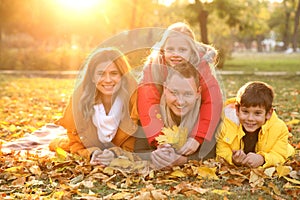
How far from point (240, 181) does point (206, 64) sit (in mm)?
1362

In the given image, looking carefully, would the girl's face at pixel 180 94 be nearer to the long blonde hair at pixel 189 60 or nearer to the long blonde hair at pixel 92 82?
the long blonde hair at pixel 189 60

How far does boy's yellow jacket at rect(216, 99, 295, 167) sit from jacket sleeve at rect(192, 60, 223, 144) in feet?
0.35

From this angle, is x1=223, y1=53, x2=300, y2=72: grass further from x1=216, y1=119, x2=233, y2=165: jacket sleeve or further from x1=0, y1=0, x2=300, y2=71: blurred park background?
x1=216, y1=119, x2=233, y2=165: jacket sleeve

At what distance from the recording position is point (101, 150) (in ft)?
14.5

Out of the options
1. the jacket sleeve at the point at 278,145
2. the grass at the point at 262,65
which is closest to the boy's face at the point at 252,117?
the jacket sleeve at the point at 278,145

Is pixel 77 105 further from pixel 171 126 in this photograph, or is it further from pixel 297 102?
pixel 297 102

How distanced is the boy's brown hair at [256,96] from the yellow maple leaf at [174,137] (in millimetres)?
570

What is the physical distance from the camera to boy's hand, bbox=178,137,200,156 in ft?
13.3

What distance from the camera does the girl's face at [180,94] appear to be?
411 centimetres

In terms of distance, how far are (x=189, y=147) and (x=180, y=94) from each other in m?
0.47

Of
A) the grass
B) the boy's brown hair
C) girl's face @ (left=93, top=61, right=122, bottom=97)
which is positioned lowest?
the grass

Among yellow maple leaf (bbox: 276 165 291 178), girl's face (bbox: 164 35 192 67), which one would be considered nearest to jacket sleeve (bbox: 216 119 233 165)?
yellow maple leaf (bbox: 276 165 291 178)

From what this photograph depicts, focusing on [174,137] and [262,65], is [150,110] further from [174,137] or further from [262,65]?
[262,65]

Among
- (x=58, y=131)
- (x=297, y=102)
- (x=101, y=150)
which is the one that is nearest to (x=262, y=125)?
(x=101, y=150)
